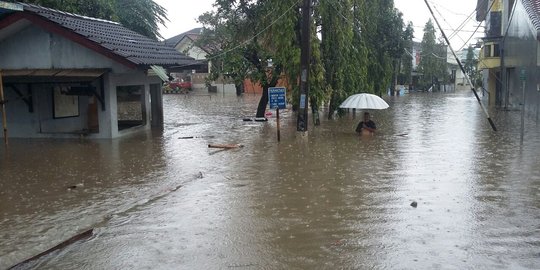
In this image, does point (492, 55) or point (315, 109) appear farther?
point (492, 55)

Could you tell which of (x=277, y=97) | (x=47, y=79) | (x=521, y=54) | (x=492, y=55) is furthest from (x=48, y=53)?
(x=492, y=55)

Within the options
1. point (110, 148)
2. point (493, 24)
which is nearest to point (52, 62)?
point (110, 148)

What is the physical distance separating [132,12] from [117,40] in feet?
64.5

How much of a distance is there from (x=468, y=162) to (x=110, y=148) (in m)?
9.97

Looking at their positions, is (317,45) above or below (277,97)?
above

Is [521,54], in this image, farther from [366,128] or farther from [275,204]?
[275,204]

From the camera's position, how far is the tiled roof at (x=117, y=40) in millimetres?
15977

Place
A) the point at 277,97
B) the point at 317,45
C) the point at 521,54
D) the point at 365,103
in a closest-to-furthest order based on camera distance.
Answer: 1. the point at 277,97
2. the point at 365,103
3. the point at 317,45
4. the point at 521,54

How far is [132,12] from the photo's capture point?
36.3 m

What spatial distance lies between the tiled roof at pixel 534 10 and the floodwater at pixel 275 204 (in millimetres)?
5867

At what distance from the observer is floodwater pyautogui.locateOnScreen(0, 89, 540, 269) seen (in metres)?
6.24

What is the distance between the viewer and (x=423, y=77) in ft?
213

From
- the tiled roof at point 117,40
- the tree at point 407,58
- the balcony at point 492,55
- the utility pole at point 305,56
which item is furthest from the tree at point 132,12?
the balcony at point 492,55

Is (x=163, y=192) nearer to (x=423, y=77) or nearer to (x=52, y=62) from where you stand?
(x=52, y=62)
